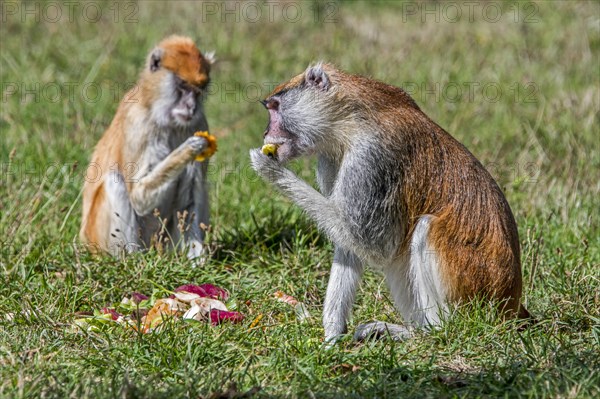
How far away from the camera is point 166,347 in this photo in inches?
162

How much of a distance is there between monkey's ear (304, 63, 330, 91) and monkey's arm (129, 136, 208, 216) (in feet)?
4.81

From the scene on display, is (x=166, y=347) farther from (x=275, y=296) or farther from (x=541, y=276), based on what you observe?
(x=541, y=276)

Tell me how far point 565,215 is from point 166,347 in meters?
3.00

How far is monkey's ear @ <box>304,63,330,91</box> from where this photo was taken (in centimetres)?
467

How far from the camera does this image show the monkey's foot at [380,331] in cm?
448

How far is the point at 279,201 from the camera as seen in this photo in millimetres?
6574

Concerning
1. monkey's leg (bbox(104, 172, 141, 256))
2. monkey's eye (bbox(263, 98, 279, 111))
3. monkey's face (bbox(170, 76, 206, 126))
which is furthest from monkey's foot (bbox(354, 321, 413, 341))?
monkey's face (bbox(170, 76, 206, 126))

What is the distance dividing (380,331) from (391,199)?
625mm

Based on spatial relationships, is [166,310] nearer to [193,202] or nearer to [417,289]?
[417,289]

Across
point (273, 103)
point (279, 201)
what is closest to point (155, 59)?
point (279, 201)

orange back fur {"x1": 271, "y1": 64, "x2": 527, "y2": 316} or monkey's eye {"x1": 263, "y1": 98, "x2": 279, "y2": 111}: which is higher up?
monkey's eye {"x1": 263, "y1": 98, "x2": 279, "y2": 111}

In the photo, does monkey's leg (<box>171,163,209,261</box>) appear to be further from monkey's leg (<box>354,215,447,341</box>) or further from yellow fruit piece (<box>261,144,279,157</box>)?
monkey's leg (<box>354,215,447,341</box>)

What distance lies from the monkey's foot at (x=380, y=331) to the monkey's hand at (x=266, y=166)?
827 mm

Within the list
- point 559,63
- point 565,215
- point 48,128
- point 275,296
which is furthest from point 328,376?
point 559,63
